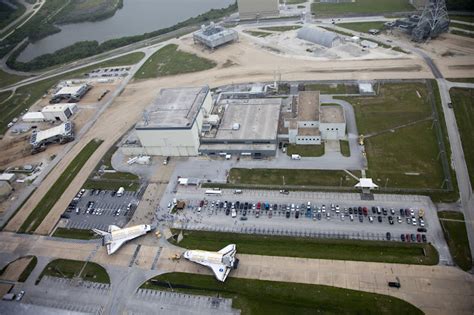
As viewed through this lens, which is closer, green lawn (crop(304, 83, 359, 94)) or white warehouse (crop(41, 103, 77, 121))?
green lawn (crop(304, 83, 359, 94))

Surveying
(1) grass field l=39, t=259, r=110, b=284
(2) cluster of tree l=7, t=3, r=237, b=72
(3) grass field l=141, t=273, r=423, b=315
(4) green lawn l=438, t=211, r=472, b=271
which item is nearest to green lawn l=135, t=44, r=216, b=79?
(2) cluster of tree l=7, t=3, r=237, b=72

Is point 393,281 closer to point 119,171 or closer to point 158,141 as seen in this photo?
point 158,141

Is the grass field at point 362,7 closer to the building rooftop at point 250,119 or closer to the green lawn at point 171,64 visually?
the green lawn at point 171,64

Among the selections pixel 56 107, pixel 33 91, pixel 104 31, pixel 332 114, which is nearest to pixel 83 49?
pixel 104 31

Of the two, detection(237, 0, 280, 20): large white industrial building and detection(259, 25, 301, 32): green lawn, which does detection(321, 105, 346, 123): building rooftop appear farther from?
detection(237, 0, 280, 20): large white industrial building

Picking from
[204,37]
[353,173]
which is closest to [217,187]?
[353,173]
